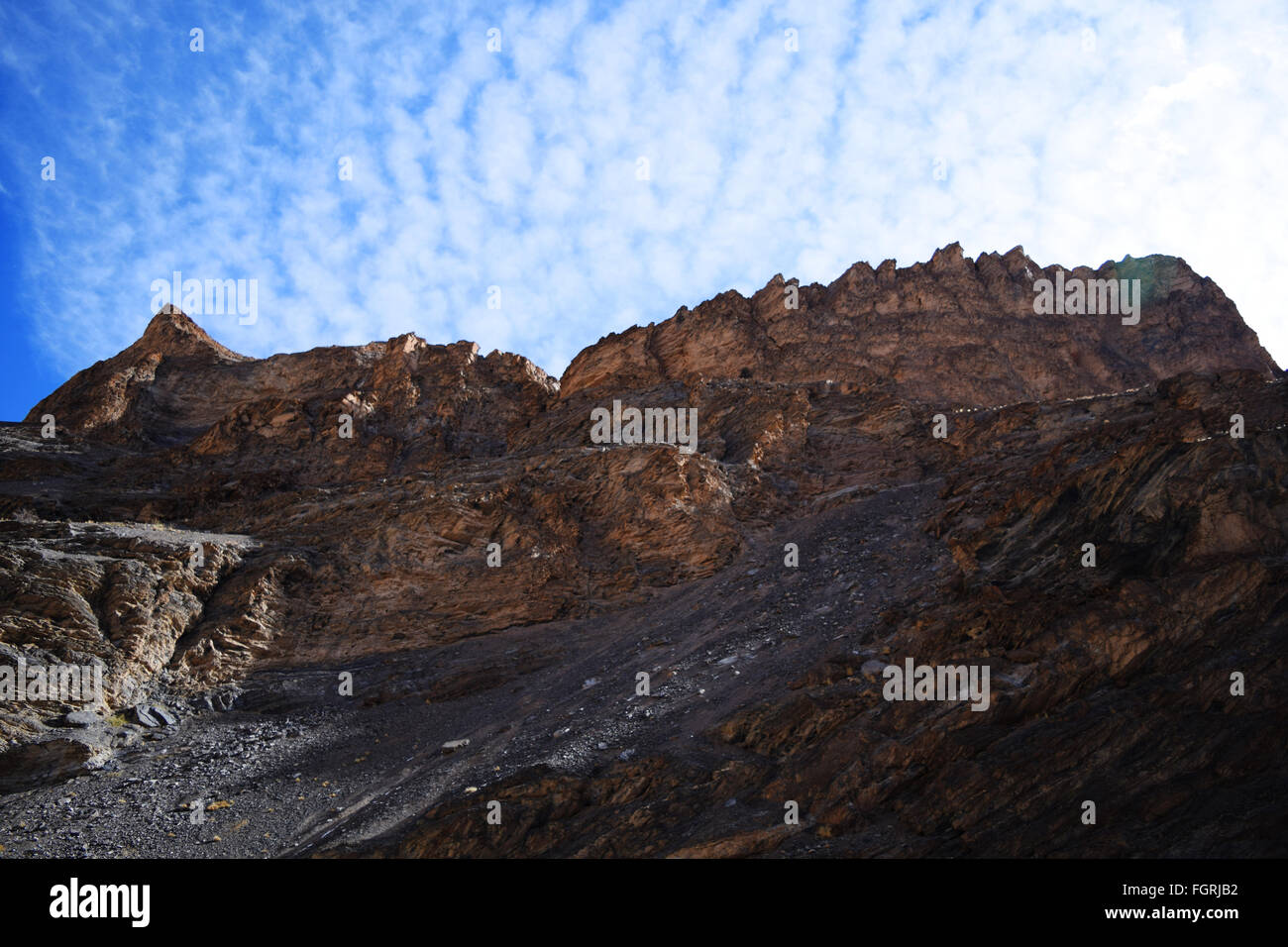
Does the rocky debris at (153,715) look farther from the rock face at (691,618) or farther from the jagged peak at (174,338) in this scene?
the jagged peak at (174,338)

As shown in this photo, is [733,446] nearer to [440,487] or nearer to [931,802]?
[440,487]

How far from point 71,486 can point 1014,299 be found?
5384 centimetres

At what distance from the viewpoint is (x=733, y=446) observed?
40750 mm

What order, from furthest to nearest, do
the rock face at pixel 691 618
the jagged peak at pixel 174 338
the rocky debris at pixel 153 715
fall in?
the jagged peak at pixel 174 338 < the rocky debris at pixel 153 715 < the rock face at pixel 691 618

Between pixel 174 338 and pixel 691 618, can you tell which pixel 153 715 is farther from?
pixel 174 338

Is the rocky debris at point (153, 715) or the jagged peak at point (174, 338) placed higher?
the jagged peak at point (174, 338)

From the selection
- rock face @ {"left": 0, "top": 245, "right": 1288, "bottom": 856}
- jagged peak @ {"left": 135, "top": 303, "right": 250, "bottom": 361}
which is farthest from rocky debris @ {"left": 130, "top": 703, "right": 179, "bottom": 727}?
jagged peak @ {"left": 135, "top": 303, "right": 250, "bottom": 361}

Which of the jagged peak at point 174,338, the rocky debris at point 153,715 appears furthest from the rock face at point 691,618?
the jagged peak at point 174,338

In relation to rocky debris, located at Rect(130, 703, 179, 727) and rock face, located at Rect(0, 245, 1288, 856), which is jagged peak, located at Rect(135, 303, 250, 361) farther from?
rocky debris, located at Rect(130, 703, 179, 727)

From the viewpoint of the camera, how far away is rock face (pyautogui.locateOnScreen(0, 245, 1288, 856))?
1468cm

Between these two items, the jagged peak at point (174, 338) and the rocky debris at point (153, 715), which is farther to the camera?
the jagged peak at point (174, 338)

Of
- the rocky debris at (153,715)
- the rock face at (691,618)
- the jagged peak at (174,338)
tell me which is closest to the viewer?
the rock face at (691,618)

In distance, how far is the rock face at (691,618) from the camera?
14.7 metres
